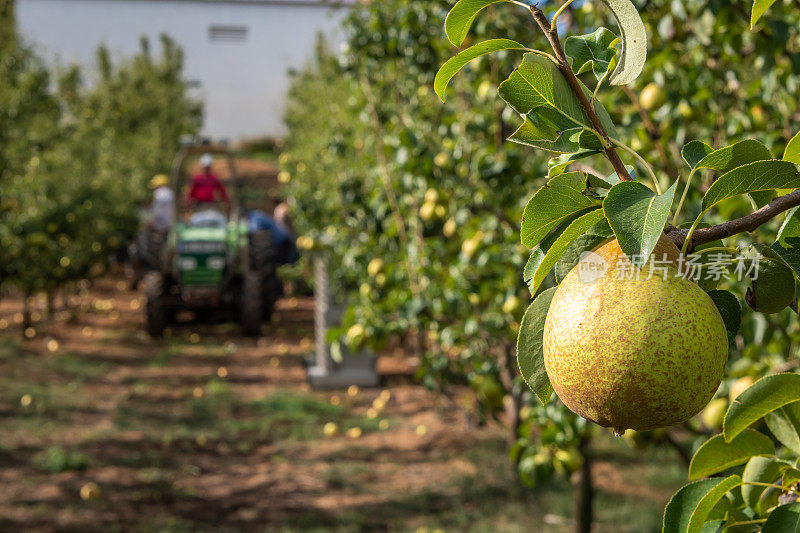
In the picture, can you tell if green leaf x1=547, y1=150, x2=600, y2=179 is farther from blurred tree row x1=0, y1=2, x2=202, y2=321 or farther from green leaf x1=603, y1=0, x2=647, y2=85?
blurred tree row x1=0, y1=2, x2=202, y2=321

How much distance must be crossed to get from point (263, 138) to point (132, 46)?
5953 millimetres

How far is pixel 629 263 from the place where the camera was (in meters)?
0.64

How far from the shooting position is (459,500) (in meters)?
3.96

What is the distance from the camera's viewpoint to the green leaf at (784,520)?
0.72m

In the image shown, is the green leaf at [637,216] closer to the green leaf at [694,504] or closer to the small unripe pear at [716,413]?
the green leaf at [694,504]

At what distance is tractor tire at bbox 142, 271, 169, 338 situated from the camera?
306 inches

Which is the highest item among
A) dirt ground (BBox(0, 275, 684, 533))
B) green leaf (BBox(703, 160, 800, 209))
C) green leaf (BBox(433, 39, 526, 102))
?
green leaf (BBox(433, 39, 526, 102))

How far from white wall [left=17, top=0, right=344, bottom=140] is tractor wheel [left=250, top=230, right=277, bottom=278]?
68.4 feet

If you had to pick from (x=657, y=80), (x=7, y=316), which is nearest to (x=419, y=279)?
(x=657, y=80)

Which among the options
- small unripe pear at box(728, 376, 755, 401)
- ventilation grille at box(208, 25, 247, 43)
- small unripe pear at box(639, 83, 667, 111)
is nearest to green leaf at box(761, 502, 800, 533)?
small unripe pear at box(728, 376, 755, 401)

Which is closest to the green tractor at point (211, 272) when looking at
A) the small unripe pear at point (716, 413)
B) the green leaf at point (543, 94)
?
the small unripe pear at point (716, 413)

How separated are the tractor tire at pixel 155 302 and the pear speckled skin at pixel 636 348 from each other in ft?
24.9

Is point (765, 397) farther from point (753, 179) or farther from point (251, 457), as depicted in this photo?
point (251, 457)

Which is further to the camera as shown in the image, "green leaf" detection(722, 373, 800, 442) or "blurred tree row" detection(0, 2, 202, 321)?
"blurred tree row" detection(0, 2, 202, 321)
